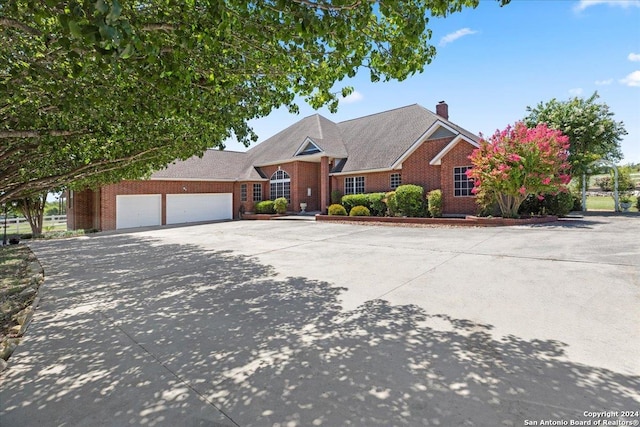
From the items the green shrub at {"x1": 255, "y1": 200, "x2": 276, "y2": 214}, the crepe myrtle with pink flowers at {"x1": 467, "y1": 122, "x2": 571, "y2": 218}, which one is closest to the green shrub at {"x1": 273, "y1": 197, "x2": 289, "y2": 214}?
the green shrub at {"x1": 255, "y1": 200, "x2": 276, "y2": 214}

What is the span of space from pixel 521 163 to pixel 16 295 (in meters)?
17.8

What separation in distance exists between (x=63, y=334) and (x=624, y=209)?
3002 cm

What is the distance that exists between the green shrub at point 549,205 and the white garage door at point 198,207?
21850 millimetres

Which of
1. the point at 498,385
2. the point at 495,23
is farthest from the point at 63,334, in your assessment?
the point at 495,23

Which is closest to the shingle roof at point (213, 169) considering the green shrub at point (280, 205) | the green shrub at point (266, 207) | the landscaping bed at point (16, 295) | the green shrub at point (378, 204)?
the green shrub at point (266, 207)

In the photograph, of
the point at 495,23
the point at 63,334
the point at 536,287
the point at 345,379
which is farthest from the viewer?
the point at 495,23

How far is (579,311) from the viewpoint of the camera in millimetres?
4543

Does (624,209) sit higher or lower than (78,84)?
lower

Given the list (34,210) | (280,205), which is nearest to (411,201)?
(280,205)

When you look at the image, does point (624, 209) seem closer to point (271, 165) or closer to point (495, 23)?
point (495, 23)

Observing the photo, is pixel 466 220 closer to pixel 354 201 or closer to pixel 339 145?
pixel 354 201

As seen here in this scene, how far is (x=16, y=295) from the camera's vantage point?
251 inches

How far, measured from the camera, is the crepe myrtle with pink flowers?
14180 mm

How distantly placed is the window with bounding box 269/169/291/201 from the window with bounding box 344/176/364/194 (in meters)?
5.12
